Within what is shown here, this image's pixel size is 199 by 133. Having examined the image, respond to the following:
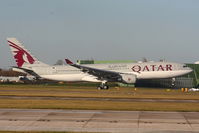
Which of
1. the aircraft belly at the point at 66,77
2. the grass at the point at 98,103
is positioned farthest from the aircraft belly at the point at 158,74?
the grass at the point at 98,103

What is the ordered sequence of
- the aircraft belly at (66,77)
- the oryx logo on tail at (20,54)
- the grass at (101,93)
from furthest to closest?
1. the aircraft belly at (66,77)
2. the oryx logo on tail at (20,54)
3. the grass at (101,93)

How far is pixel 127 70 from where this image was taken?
60.2 meters

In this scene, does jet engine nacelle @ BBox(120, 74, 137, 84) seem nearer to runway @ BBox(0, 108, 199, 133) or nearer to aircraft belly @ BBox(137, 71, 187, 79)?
aircraft belly @ BBox(137, 71, 187, 79)

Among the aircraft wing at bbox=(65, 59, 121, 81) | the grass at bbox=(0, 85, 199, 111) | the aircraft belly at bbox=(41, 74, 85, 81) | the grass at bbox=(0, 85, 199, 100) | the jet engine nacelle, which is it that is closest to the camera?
the grass at bbox=(0, 85, 199, 111)

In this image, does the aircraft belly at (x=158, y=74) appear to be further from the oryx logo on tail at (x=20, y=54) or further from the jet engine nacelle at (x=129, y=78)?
the oryx logo on tail at (x=20, y=54)

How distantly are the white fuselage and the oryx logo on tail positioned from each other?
1.72m

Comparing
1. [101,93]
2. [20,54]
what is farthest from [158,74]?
[20,54]

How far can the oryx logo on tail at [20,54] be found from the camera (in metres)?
61.2

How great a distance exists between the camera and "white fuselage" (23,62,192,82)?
59.5m

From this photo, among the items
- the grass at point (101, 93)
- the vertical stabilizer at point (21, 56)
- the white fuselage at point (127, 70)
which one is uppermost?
the vertical stabilizer at point (21, 56)

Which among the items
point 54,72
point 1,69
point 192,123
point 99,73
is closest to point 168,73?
point 99,73

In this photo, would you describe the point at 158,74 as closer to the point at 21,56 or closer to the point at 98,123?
the point at 21,56

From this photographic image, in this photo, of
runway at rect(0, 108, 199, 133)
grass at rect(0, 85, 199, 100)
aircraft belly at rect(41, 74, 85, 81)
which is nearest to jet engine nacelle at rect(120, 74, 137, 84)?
grass at rect(0, 85, 199, 100)

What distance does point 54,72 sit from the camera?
61.6m
